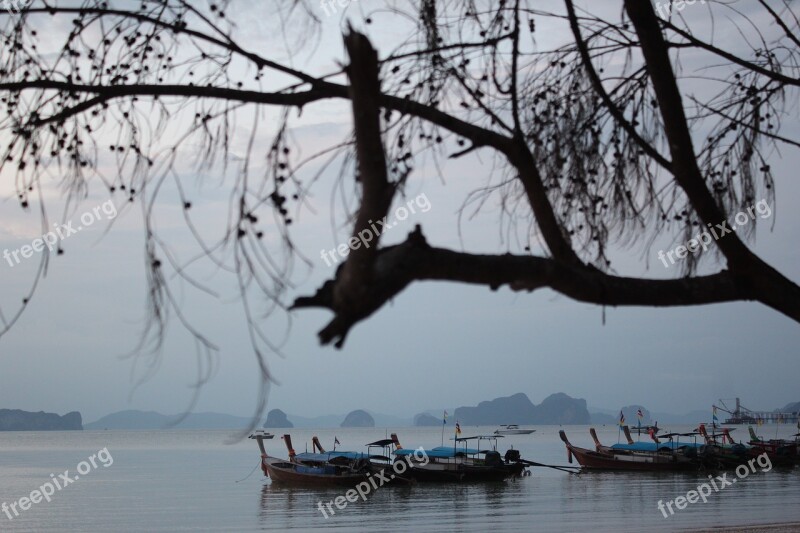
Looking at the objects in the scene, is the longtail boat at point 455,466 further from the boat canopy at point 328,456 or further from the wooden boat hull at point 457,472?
the boat canopy at point 328,456

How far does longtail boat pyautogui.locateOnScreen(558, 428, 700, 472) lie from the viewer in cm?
4191

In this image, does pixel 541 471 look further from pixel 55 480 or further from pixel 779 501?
pixel 55 480

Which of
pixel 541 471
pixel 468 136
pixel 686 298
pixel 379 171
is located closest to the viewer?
pixel 379 171

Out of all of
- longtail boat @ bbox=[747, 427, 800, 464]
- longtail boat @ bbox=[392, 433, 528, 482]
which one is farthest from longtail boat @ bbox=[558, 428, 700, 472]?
longtail boat @ bbox=[747, 427, 800, 464]

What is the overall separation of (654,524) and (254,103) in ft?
78.1

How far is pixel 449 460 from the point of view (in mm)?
38719

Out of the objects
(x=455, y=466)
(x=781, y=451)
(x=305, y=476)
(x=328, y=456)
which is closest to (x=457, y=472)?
(x=455, y=466)

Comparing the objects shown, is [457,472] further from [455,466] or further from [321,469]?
[321,469]

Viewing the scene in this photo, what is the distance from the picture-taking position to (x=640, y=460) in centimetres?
4250

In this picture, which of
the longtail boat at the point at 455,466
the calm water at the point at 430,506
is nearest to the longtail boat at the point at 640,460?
the calm water at the point at 430,506

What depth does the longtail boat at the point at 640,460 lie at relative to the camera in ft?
137

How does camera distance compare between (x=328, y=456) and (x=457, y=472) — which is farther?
(x=328, y=456)

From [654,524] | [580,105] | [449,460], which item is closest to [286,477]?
[449,460]

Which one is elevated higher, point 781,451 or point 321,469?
point 781,451
